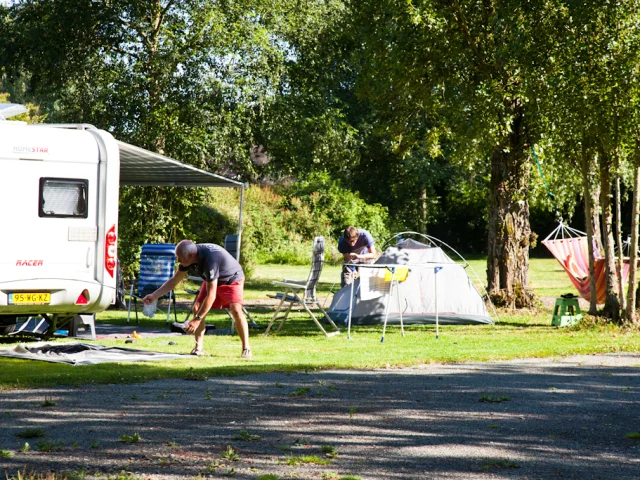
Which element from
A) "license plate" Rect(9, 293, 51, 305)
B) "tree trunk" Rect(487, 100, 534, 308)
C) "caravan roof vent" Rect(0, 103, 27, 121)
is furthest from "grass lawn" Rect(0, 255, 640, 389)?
"caravan roof vent" Rect(0, 103, 27, 121)

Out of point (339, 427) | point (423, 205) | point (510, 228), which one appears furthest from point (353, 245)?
point (423, 205)

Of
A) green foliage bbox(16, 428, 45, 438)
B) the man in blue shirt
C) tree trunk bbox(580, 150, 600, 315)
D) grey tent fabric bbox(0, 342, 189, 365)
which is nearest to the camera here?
green foliage bbox(16, 428, 45, 438)

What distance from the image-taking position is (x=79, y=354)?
8.81 meters

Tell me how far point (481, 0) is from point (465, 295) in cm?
433

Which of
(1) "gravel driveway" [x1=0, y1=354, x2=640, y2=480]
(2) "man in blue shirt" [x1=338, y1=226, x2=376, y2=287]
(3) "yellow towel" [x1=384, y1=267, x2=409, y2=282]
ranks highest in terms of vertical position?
(2) "man in blue shirt" [x1=338, y1=226, x2=376, y2=287]

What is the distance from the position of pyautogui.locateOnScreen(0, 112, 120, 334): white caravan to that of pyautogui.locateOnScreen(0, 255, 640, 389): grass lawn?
88 centimetres

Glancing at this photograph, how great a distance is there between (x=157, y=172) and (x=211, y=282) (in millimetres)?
5571

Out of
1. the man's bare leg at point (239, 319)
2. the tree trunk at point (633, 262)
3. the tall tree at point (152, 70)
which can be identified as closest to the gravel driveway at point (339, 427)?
the man's bare leg at point (239, 319)

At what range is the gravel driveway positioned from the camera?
178 inches

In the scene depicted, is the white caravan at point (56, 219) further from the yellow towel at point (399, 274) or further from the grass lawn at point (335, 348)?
the yellow towel at point (399, 274)

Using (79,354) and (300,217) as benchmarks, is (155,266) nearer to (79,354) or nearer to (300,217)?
(79,354)

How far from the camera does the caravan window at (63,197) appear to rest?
9430 mm

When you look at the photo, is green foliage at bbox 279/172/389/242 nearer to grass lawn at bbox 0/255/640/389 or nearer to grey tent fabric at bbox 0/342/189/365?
grass lawn at bbox 0/255/640/389

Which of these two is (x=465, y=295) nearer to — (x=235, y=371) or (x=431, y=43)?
(x=431, y=43)
